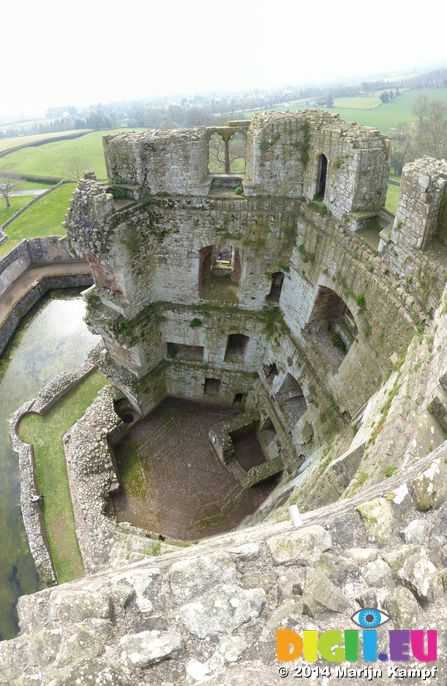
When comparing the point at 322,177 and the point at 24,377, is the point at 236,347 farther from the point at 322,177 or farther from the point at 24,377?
the point at 24,377

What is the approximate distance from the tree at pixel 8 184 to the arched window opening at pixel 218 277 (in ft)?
103

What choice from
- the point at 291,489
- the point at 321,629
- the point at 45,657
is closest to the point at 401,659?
the point at 321,629

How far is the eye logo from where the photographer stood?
2729 mm

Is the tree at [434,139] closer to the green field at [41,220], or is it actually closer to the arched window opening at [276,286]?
the arched window opening at [276,286]

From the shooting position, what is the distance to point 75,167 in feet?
152

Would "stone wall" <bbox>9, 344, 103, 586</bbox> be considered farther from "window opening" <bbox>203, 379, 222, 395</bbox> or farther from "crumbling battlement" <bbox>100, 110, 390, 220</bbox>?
"crumbling battlement" <bbox>100, 110, 390, 220</bbox>

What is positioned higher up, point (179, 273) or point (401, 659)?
point (401, 659)

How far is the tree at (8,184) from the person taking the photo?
3662cm

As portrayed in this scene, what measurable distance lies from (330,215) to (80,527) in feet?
38.2

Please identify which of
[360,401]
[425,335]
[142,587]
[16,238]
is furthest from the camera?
[16,238]

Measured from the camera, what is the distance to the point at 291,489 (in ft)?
33.7

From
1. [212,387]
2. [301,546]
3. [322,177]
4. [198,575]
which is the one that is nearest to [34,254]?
[212,387]

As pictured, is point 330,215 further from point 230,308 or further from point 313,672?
point 313,672

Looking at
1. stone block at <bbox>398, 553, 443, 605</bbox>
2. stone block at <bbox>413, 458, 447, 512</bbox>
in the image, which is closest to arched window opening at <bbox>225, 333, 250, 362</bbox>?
stone block at <bbox>413, 458, 447, 512</bbox>
